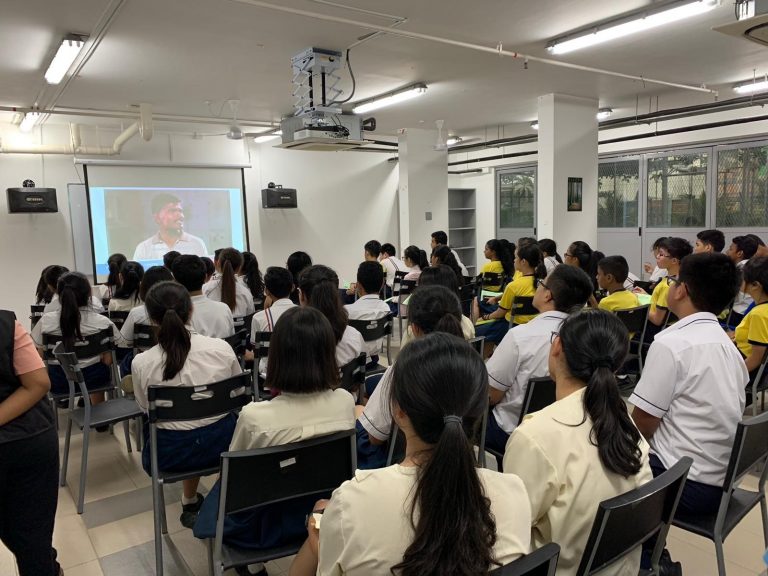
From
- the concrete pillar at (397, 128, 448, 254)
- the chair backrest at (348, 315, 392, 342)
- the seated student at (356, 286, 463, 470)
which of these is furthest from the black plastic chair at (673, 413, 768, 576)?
the concrete pillar at (397, 128, 448, 254)

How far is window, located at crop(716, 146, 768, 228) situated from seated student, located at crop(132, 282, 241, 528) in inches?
315

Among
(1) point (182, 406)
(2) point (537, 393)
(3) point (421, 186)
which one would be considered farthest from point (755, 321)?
(3) point (421, 186)

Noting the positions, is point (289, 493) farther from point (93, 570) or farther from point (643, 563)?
point (93, 570)

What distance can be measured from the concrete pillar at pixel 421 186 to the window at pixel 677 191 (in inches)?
133

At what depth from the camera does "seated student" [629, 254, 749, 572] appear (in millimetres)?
1799

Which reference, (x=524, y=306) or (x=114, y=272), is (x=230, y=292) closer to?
(x=114, y=272)

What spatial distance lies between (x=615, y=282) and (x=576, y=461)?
2942 mm

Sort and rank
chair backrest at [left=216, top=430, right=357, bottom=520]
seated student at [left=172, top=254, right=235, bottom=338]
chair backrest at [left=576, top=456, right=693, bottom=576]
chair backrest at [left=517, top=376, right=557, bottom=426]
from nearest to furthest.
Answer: chair backrest at [left=576, top=456, right=693, bottom=576]
chair backrest at [left=216, top=430, right=357, bottom=520]
chair backrest at [left=517, top=376, right=557, bottom=426]
seated student at [left=172, top=254, right=235, bottom=338]

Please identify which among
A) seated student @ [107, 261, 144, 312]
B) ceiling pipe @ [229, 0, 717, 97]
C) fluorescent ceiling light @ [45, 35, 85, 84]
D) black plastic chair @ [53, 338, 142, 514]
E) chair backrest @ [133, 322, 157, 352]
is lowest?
black plastic chair @ [53, 338, 142, 514]

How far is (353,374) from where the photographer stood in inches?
103

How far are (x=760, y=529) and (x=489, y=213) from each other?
949cm

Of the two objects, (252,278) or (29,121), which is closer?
(252,278)

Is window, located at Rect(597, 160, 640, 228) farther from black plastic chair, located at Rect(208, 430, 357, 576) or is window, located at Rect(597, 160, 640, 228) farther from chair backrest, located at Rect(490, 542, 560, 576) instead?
chair backrest, located at Rect(490, 542, 560, 576)

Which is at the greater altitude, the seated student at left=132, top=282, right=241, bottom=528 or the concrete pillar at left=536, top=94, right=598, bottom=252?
the concrete pillar at left=536, top=94, right=598, bottom=252
